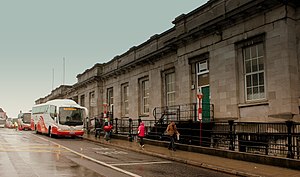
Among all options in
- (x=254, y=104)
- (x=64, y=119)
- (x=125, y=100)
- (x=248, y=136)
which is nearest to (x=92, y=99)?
(x=125, y=100)

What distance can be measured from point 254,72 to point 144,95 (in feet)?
44.9

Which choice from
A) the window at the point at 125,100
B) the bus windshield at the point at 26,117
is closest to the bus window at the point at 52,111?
the window at the point at 125,100

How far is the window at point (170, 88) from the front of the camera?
25.0 metres

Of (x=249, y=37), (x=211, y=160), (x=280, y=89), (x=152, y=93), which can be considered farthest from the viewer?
(x=152, y=93)

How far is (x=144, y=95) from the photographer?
29.6 m

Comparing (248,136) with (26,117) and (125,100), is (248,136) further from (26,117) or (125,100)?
(26,117)

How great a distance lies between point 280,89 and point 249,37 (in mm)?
3424

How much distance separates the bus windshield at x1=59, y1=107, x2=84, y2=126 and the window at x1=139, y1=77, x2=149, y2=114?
18.8 ft

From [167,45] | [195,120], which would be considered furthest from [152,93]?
[195,120]

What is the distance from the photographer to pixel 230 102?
60.1 ft

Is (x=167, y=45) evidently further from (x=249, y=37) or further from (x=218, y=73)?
(x=249, y=37)

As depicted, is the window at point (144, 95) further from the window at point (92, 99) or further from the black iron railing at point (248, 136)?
the window at point (92, 99)

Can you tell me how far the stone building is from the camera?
50.9ft

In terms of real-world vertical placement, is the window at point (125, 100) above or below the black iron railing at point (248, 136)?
above
